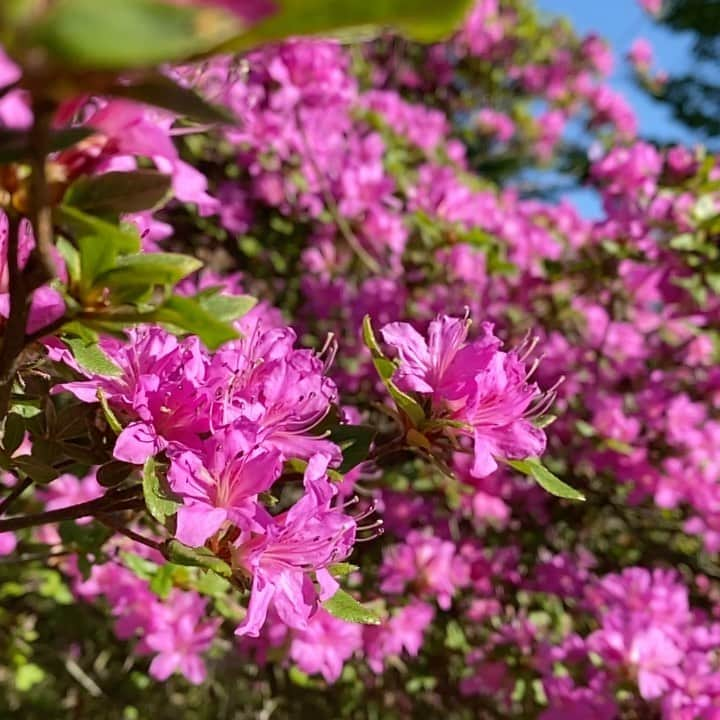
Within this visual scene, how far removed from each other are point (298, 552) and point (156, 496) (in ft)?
0.49

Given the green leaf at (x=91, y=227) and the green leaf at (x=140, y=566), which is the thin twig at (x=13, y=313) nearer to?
the green leaf at (x=91, y=227)

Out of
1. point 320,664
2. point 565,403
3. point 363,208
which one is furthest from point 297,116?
point 320,664

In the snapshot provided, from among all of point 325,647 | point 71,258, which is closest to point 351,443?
point 71,258

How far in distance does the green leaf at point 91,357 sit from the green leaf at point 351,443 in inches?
9.3

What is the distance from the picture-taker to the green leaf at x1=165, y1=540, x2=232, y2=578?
2.75 feet

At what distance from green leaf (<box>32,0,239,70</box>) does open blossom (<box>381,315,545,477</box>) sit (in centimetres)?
62

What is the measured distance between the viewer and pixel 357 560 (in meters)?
2.42

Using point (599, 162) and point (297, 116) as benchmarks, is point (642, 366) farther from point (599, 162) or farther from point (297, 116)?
point (297, 116)

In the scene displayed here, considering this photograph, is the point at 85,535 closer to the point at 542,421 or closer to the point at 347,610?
the point at 347,610

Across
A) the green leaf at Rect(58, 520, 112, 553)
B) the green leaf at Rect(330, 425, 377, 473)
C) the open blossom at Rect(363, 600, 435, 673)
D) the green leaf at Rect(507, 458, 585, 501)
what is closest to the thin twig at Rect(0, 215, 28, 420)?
the green leaf at Rect(330, 425, 377, 473)

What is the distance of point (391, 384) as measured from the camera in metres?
0.98

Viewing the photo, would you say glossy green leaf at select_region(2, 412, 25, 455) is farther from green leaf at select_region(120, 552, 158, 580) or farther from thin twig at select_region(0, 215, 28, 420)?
green leaf at select_region(120, 552, 158, 580)

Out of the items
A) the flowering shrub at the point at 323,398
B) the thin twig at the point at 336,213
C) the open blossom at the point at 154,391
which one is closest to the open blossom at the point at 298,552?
the flowering shrub at the point at 323,398

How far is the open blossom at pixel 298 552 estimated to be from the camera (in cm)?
87
